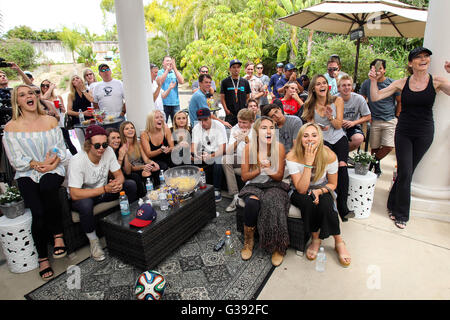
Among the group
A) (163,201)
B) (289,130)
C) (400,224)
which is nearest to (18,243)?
(163,201)

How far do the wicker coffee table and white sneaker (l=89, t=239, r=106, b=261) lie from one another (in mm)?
96

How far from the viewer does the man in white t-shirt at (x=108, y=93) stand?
15.9ft

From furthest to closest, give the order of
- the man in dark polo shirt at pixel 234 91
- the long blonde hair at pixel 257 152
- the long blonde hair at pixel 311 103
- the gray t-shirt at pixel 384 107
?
1. the man in dark polo shirt at pixel 234 91
2. the gray t-shirt at pixel 384 107
3. the long blonde hair at pixel 311 103
4. the long blonde hair at pixel 257 152

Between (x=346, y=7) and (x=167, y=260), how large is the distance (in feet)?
16.8

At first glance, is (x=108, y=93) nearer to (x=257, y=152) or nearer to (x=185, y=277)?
(x=257, y=152)

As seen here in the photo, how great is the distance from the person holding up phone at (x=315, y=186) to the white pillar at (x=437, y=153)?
60.9 inches

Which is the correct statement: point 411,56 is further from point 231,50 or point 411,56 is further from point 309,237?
point 231,50

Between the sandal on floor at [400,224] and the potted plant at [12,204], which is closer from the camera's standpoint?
the potted plant at [12,204]

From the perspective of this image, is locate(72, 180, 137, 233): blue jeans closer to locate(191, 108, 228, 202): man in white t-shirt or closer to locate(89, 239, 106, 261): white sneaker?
locate(89, 239, 106, 261): white sneaker

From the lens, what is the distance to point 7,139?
9.72 ft

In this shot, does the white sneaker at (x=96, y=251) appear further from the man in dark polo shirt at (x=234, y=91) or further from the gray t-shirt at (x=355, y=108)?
the gray t-shirt at (x=355, y=108)

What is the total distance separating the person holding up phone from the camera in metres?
2.82

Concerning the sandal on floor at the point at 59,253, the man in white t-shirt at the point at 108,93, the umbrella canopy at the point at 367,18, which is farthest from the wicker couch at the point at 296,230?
the umbrella canopy at the point at 367,18

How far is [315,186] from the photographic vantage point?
3006 millimetres
